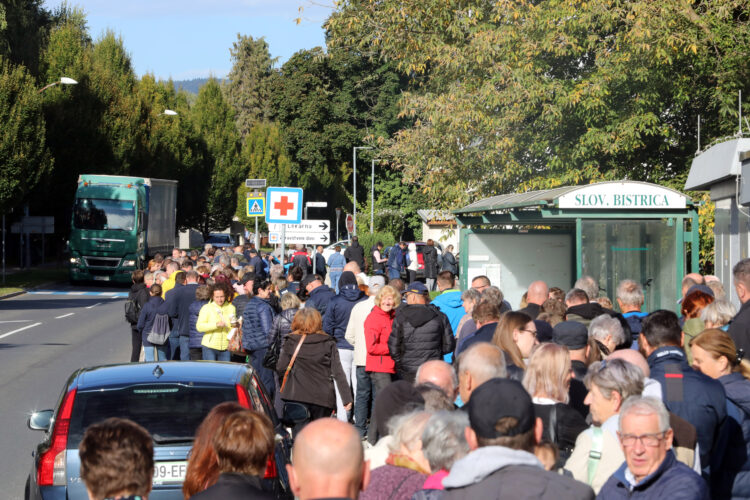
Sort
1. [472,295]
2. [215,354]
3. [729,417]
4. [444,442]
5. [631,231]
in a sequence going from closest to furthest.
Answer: [444,442] < [729,417] < [472,295] < [215,354] < [631,231]

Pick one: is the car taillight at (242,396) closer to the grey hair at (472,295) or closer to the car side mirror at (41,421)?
the car side mirror at (41,421)

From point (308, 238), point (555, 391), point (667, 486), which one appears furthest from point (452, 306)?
point (308, 238)

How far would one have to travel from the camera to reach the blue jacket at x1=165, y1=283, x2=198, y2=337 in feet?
42.1

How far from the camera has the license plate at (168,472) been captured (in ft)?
17.5

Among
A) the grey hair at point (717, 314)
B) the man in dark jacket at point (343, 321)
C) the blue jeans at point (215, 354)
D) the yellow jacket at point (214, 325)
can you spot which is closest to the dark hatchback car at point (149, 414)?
the grey hair at point (717, 314)

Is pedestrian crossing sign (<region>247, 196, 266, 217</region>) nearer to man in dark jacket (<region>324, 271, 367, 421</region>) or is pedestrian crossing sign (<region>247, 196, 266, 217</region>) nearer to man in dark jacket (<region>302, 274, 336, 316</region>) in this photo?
man in dark jacket (<region>302, 274, 336, 316</region>)

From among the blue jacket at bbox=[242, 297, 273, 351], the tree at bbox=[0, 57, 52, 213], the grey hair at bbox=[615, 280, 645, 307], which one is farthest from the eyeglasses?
the tree at bbox=[0, 57, 52, 213]

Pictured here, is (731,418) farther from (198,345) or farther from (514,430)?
(198,345)

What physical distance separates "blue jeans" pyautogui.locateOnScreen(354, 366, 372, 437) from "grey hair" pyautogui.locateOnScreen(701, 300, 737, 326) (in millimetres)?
4309

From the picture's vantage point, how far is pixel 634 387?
16.3 ft

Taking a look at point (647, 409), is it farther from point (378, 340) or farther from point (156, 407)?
point (378, 340)

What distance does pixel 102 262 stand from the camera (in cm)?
3712

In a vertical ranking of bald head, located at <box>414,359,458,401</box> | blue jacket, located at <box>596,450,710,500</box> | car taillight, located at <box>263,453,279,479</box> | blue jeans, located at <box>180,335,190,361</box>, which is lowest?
blue jeans, located at <box>180,335,190,361</box>

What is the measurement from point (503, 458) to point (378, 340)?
6.40m
